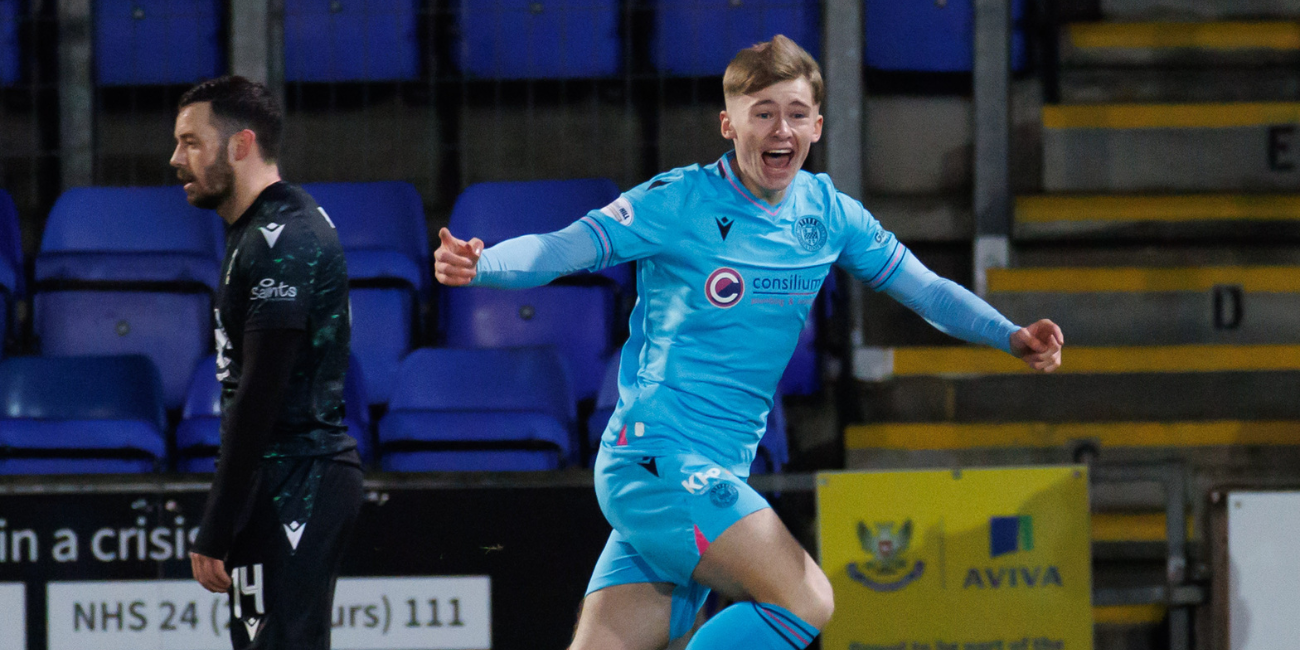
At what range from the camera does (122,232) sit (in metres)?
5.64

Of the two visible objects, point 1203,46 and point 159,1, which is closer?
point 1203,46

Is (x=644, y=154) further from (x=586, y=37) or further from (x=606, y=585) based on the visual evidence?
(x=606, y=585)

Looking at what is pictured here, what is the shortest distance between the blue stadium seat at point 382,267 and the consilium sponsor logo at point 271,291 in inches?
94.7

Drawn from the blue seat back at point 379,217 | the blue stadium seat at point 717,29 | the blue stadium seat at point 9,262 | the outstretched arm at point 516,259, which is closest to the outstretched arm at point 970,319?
the outstretched arm at point 516,259

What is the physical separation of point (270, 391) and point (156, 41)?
179 inches

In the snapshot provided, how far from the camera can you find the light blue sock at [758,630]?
8.66 ft

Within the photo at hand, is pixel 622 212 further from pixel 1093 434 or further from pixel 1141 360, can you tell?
pixel 1141 360

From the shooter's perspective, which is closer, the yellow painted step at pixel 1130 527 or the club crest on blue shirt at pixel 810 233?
the club crest on blue shirt at pixel 810 233

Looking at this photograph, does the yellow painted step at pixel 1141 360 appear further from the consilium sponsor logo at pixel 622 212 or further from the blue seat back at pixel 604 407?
the consilium sponsor logo at pixel 622 212

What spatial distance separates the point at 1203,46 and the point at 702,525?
14.6ft

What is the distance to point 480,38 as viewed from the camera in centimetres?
649

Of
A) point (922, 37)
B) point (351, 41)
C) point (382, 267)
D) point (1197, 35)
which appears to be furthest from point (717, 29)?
point (1197, 35)

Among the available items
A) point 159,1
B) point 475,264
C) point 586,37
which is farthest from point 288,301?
point 159,1

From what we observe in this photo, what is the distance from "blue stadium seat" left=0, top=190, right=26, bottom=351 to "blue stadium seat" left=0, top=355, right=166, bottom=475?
563mm
